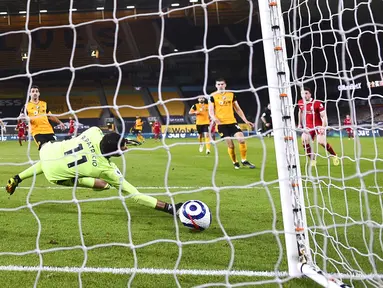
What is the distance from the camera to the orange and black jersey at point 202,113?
11.5m

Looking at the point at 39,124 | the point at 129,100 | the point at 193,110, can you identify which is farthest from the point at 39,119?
the point at 129,100

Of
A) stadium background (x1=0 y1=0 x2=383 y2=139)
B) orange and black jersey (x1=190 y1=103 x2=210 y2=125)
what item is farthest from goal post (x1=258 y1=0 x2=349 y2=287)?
stadium background (x1=0 y1=0 x2=383 y2=139)

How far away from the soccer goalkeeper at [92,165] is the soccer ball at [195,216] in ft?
1.03

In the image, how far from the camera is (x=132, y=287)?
2197 millimetres

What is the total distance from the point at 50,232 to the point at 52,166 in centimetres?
86

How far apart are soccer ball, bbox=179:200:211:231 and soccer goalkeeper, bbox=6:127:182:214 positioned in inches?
12.4

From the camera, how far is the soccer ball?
3252mm

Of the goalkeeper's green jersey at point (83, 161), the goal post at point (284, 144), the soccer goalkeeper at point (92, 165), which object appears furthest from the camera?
the goalkeeper's green jersey at point (83, 161)

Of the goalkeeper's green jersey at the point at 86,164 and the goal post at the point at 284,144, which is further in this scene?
the goalkeeper's green jersey at the point at 86,164

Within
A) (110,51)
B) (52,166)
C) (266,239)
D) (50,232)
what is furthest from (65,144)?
(110,51)

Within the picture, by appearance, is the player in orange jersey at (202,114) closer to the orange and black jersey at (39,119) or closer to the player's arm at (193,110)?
the player's arm at (193,110)

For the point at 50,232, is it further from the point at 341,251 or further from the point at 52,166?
the point at 341,251

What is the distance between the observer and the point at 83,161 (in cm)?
388

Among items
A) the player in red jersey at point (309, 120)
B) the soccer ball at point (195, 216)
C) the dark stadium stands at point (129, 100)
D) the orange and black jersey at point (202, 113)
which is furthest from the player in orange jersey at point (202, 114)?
the dark stadium stands at point (129, 100)
